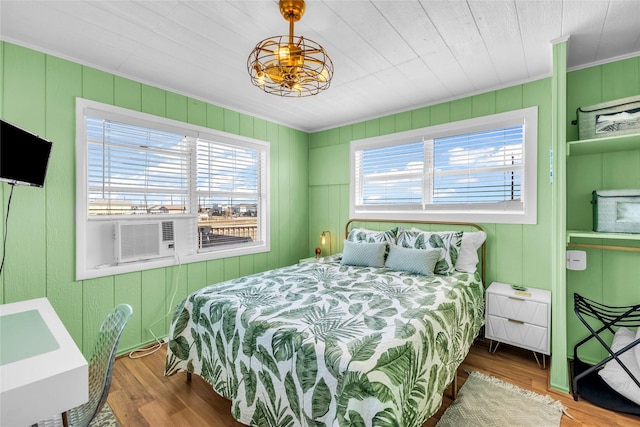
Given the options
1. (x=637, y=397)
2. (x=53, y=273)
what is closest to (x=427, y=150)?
(x=637, y=397)

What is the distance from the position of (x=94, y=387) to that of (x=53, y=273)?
1.34 m

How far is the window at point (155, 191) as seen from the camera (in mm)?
2537

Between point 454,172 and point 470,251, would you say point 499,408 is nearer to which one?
point 470,251

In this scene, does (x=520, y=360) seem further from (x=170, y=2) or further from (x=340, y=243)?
(x=170, y=2)

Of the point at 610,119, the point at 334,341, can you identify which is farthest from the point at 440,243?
the point at 334,341

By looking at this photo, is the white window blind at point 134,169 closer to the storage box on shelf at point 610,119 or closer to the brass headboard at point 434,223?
the brass headboard at point 434,223

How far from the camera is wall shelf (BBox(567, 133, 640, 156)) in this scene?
1.98 m

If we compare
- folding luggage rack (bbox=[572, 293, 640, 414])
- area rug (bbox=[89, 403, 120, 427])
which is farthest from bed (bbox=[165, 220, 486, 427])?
folding luggage rack (bbox=[572, 293, 640, 414])

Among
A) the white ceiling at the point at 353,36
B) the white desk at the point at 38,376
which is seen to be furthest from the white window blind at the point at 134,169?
A: the white desk at the point at 38,376

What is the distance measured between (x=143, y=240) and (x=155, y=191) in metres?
0.50

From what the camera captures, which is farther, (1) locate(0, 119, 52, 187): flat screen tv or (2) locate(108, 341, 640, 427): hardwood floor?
(2) locate(108, 341, 640, 427): hardwood floor

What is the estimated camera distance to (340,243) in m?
4.19

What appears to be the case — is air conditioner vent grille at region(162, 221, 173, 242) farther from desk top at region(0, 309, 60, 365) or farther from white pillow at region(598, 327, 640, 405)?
white pillow at region(598, 327, 640, 405)

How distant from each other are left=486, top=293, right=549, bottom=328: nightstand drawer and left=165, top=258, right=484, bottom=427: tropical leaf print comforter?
8.2 inches
